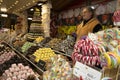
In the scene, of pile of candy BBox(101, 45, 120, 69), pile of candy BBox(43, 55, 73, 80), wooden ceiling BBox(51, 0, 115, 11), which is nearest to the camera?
pile of candy BBox(101, 45, 120, 69)

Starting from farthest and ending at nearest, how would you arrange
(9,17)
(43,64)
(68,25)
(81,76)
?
(9,17), (68,25), (43,64), (81,76)

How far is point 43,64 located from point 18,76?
2.97 feet

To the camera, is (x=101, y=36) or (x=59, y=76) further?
(x=59, y=76)

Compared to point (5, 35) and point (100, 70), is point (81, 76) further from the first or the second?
point (5, 35)

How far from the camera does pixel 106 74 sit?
1294 millimetres

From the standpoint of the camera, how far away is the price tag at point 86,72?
1.32 meters

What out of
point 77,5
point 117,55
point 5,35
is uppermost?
point 77,5

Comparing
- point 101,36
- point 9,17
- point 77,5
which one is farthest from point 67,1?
point 9,17

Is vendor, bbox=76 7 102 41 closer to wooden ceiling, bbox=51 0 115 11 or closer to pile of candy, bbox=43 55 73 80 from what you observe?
pile of candy, bbox=43 55 73 80

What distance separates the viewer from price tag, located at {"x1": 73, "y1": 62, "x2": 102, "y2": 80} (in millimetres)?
1318

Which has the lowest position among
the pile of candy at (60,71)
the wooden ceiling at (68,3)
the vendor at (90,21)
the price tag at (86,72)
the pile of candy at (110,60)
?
the pile of candy at (60,71)

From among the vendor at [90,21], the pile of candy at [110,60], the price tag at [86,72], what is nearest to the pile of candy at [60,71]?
the price tag at [86,72]

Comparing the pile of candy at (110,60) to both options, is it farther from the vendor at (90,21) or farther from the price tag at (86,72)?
the vendor at (90,21)

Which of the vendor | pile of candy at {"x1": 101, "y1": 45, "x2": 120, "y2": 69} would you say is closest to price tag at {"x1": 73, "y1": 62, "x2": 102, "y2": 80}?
pile of candy at {"x1": 101, "y1": 45, "x2": 120, "y2": 69}
